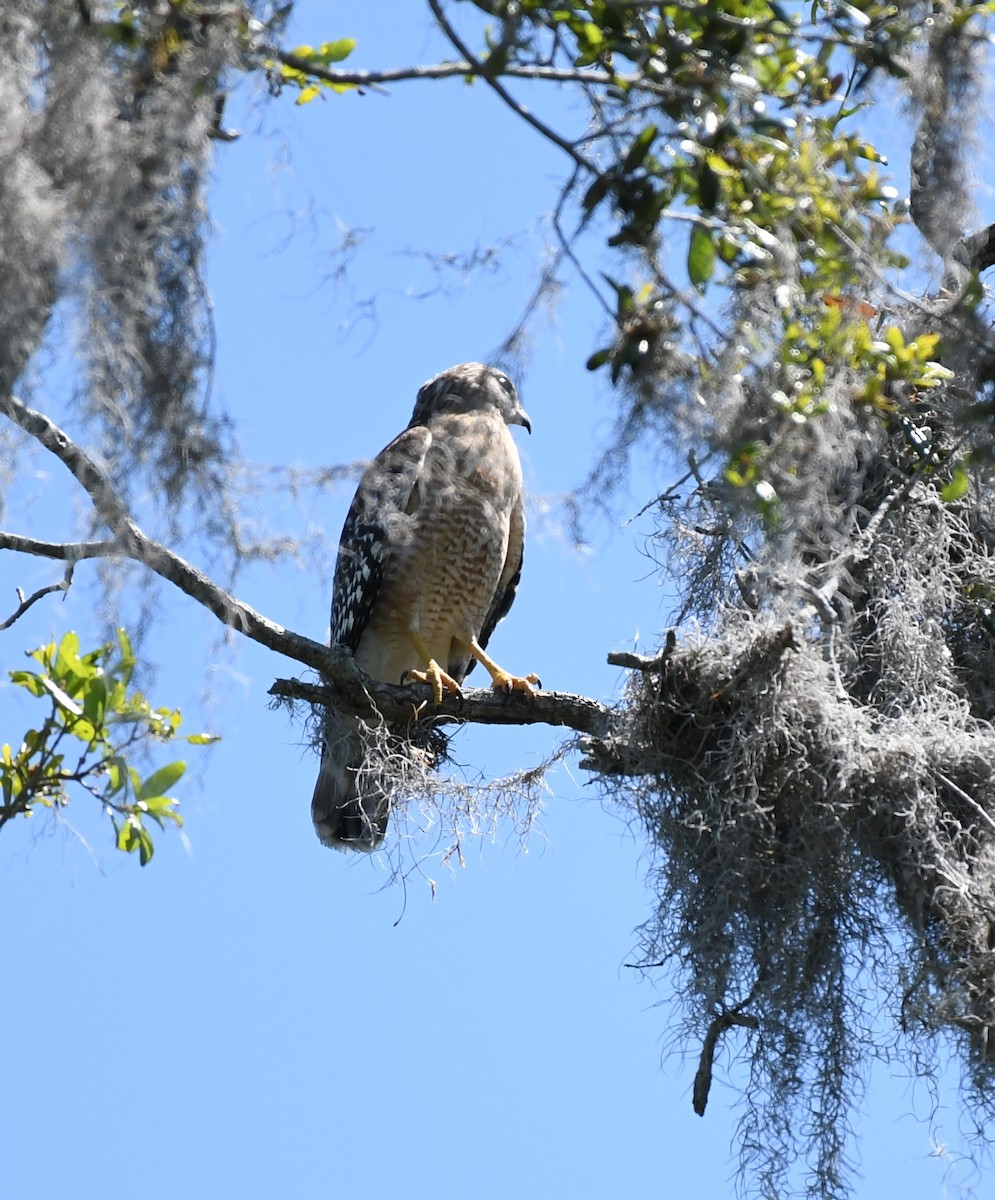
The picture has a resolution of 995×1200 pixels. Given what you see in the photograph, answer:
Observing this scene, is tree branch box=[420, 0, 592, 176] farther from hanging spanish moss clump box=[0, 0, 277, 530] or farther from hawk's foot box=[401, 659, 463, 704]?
hawk's foot box=[401, 659, 463, 704]

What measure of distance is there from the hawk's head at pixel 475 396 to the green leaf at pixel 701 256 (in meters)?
3.29

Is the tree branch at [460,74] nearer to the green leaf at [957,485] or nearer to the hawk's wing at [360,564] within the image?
the green leaf at [957,485]

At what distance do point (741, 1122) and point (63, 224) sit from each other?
2.70 m

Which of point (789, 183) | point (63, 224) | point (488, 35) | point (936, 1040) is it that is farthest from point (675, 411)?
point (936, 1040)

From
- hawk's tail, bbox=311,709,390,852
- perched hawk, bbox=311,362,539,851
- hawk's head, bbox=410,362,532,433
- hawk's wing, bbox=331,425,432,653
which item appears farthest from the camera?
hawk's head, bbox=410,362,532,433

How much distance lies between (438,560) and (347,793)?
0.89m

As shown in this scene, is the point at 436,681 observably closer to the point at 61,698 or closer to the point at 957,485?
the point at 61,698

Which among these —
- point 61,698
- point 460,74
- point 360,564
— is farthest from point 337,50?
point 360,564

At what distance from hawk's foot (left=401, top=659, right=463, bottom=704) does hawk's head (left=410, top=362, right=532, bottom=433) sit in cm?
119

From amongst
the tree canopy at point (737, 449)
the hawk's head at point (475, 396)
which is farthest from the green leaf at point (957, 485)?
the hawk's head at point (475, 396)

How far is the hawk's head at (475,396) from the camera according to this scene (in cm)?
604

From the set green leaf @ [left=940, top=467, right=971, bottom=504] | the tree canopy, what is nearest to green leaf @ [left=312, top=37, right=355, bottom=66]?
the tree canopy

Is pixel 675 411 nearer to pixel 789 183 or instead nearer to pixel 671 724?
pixel 789 183

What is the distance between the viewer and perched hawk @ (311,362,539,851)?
5602mm
